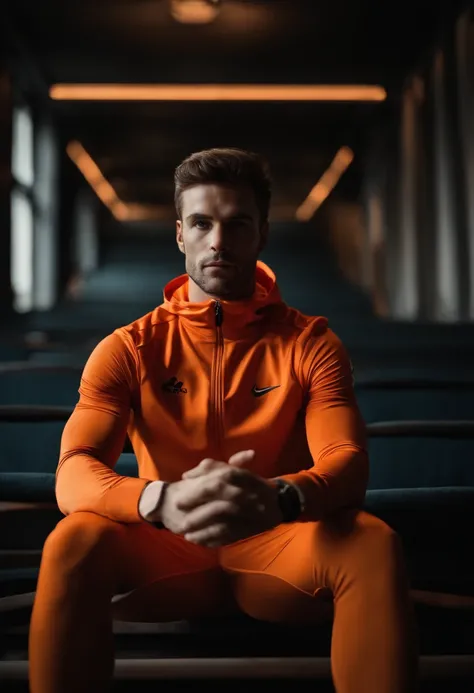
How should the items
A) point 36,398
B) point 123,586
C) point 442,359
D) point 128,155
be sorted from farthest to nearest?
point 128,155, point 442,359, point 36,398, point 123,586

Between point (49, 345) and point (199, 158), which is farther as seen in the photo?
point (49, 345)

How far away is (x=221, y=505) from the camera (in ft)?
3.20

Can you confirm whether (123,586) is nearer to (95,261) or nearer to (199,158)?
(199,158)

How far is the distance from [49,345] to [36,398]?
1.01 meters

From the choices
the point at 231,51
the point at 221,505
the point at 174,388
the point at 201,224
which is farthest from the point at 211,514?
the point at 231,51

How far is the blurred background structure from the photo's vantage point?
1406 mm

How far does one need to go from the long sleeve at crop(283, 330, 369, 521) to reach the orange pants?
4 cm

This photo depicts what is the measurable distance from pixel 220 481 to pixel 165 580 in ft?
0.72

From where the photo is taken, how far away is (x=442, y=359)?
3094 mm

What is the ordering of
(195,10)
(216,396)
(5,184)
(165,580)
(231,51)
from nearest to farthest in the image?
(165,580) → (216,396) → (195,10) → (5,184) → (231,51)

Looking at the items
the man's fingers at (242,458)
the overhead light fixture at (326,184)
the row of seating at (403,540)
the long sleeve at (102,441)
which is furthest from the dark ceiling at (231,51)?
the man's fingers at (242,458)

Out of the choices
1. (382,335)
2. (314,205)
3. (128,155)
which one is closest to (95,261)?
(128,155)

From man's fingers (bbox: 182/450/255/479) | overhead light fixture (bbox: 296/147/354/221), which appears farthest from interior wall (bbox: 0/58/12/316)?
overhead light fixture (bbox: 296/147/354/221)

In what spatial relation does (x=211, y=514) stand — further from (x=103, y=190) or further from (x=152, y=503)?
(x=103, y=190)
